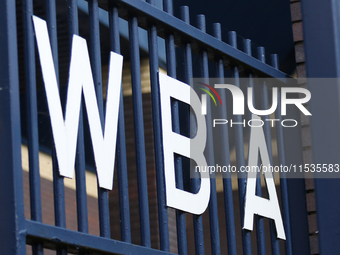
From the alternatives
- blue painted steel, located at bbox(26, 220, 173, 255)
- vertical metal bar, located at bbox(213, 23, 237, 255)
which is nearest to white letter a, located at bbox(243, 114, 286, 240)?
vertical metal bar, located at bbox(213, 23, 237, 255)

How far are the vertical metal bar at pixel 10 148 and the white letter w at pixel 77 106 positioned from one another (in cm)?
17

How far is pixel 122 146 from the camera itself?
252cm

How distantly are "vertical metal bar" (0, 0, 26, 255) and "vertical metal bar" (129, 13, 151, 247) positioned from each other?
0.70 m

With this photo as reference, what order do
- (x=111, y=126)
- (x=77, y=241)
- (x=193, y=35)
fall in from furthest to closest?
(x=193, y=35)
(x=111, y=126)
(x=77, y=241)

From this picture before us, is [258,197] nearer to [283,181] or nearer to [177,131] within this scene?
[283,181]

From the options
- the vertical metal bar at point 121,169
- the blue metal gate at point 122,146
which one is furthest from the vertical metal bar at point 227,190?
the vertical metal bar at point 121,169

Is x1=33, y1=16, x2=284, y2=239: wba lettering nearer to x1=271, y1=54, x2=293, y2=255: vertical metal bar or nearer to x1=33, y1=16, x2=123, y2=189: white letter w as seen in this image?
x1=33, y1=16, x2=123, y2=189: white letter w

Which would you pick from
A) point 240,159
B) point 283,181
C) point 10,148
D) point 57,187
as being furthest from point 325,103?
point 10,148

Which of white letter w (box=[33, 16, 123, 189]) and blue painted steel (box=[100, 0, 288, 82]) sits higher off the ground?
blue painted steel (box=[100, 0, 288, 82])

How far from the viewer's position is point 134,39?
8.85 feet

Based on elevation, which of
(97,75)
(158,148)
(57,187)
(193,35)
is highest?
(193,35)

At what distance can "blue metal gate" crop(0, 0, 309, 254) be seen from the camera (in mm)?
1992

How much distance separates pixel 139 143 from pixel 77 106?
39 centimetres

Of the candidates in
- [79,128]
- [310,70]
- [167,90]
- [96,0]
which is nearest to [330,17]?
[310,70]
